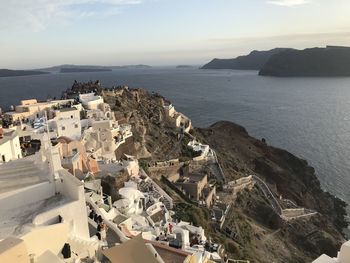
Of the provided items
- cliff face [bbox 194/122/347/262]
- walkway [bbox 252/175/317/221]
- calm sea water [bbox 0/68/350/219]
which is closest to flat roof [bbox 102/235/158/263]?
cliff face [bbox 194/122/347/262]

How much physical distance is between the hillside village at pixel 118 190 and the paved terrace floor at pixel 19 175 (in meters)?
0.06

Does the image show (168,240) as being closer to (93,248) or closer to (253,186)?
(93,248)

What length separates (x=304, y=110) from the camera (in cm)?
10850

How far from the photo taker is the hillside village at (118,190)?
40.5 ft

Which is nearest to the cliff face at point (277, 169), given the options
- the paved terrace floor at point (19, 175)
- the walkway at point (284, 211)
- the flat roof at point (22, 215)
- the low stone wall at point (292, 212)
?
the walkway at point (284, 211)

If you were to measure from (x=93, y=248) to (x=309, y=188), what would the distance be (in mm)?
50182

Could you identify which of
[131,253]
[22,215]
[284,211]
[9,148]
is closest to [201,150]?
[284,211]

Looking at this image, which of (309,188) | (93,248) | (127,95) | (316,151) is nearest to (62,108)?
(127,95)

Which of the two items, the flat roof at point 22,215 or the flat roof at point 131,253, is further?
the flat roof at point 131,253

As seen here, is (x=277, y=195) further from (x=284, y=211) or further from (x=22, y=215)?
(x=22, y=215)

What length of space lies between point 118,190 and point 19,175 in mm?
10564

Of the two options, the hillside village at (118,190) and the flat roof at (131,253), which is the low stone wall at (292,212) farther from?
the flat roof at (131,253)

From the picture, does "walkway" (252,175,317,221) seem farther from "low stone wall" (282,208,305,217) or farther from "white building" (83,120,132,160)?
"white building" (83,120,132,160)

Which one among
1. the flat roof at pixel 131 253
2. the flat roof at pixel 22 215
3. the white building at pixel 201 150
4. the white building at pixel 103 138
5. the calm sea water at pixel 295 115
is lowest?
the calm sea water at pixel 295 115
